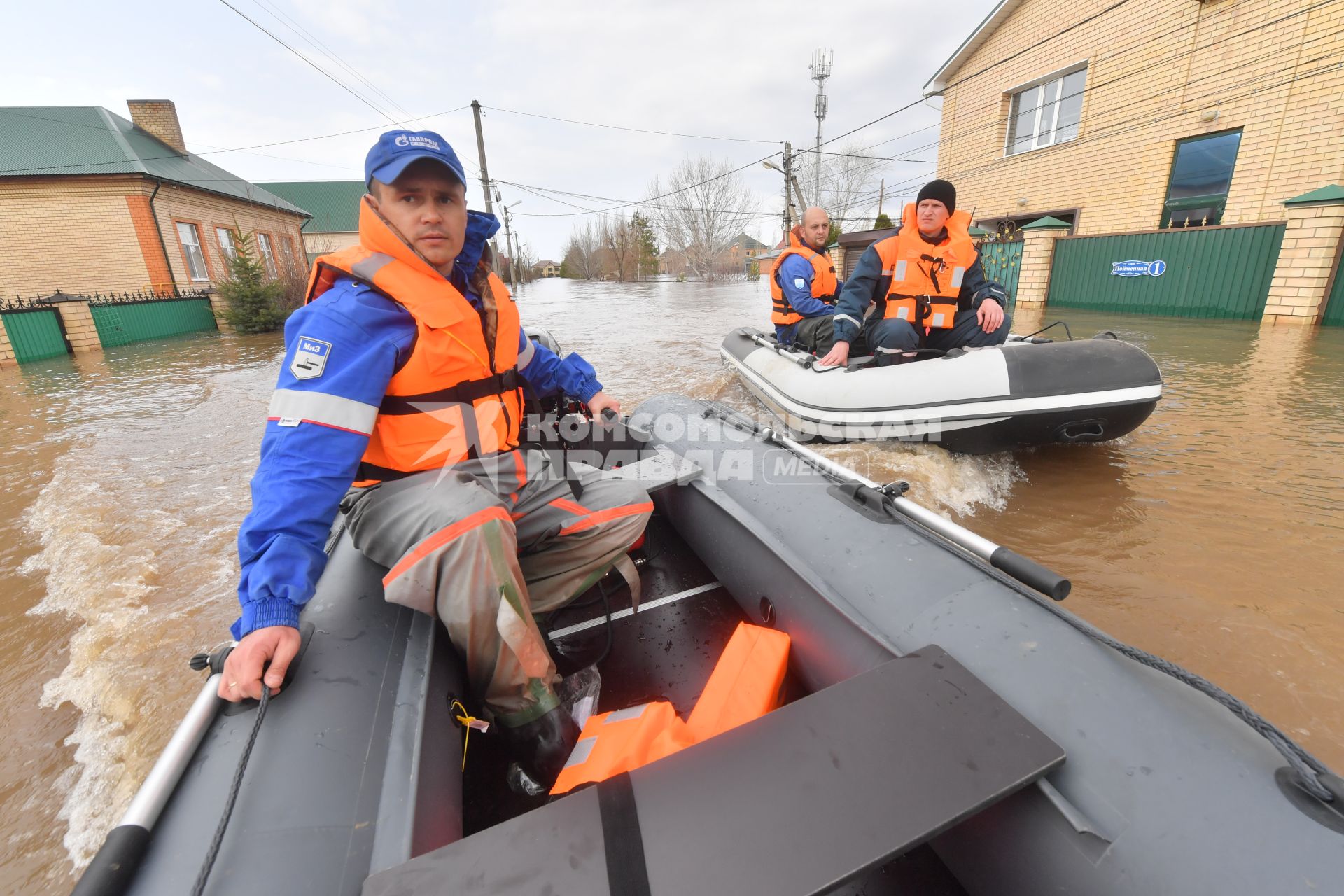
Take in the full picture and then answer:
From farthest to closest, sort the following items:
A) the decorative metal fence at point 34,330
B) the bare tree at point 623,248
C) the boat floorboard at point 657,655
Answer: the bare tree at point 623,248, the decorative metal fence at point 34,330, the boat floorboard at point 657,655

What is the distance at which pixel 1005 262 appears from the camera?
11.0 meters

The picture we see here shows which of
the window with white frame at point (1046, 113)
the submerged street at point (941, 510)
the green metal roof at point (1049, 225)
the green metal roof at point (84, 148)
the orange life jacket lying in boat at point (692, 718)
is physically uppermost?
the green metal roof at point (84, 148)

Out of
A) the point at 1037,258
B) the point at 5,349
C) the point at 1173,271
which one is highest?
the point at 1037,258

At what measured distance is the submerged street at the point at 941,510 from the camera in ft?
6.24

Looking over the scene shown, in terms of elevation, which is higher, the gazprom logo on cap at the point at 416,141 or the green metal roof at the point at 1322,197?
the green metal roof at the point at 1322,197

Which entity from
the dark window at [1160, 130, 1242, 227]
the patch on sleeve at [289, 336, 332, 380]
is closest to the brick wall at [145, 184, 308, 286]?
the patch on sleeve at [289, 336, 332, 380]

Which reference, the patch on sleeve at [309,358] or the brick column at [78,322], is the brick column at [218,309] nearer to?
the brick column at [78,322]

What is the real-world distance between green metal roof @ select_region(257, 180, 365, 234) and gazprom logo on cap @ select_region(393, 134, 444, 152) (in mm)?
36615

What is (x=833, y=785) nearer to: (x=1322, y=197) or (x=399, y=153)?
(x=399, y=153)

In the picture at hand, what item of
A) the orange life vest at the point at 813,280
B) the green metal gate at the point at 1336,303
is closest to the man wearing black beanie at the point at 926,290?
the orange life vest at the point at 813,280

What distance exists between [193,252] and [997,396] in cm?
2080

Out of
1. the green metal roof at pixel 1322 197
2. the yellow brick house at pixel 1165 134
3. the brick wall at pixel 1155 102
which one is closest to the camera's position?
the green metal roof at pixel 1322 197

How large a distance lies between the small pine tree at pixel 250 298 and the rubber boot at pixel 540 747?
1501 cm

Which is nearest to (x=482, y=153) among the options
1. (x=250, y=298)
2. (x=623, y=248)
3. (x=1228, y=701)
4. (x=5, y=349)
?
(x=250, y=298)
